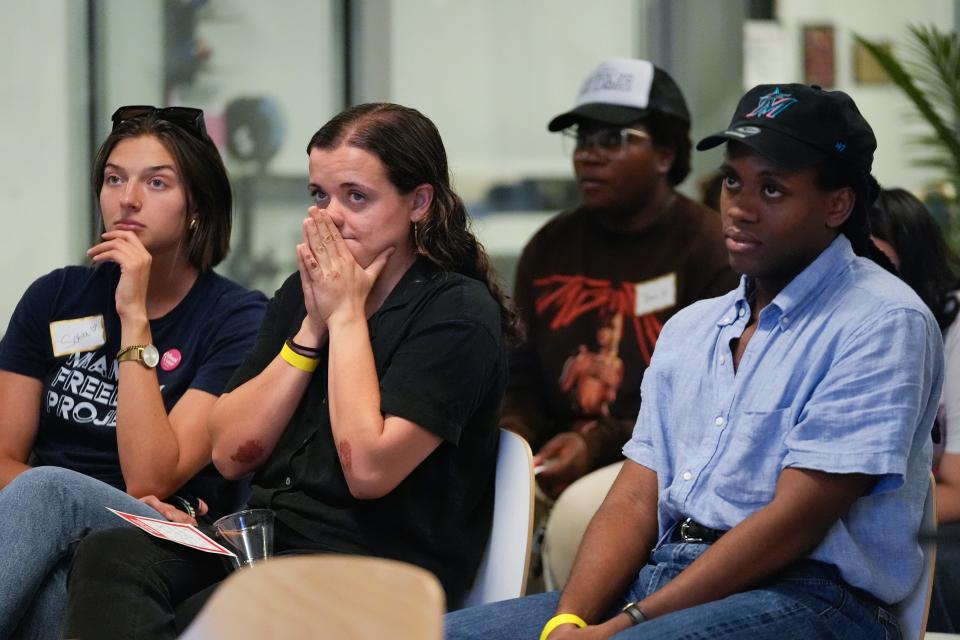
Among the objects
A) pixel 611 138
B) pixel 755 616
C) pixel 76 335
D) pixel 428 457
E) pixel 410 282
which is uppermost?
pixel 611 138

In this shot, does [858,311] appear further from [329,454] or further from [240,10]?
[240,10]

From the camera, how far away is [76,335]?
105 inches

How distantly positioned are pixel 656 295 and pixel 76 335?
1.51 metres

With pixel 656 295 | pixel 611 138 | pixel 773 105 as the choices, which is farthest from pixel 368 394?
pixel 611 138

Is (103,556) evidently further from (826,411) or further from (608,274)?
(608,274)

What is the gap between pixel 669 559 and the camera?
198 cm

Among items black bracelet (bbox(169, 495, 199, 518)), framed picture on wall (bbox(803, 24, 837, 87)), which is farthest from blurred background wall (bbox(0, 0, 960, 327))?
black bracelet (bbox(169, 495, 199, 518))

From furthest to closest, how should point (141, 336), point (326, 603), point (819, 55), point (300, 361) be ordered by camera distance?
point (819, 55) < point (141, 336) < point (300, 361) < point (326, 603)

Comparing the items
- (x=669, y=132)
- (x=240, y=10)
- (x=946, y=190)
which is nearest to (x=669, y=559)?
(x=669, y=132)

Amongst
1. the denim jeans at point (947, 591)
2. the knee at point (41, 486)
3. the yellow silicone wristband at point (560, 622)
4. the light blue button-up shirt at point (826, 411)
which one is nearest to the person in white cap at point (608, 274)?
the denim jeans at point (947, 591)

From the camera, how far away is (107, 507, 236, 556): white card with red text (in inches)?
81.2

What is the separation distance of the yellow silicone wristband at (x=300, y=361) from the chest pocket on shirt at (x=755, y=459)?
0.76m

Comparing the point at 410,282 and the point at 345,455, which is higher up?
the point at 410,282

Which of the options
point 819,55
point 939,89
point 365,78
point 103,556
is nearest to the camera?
point 103,556
